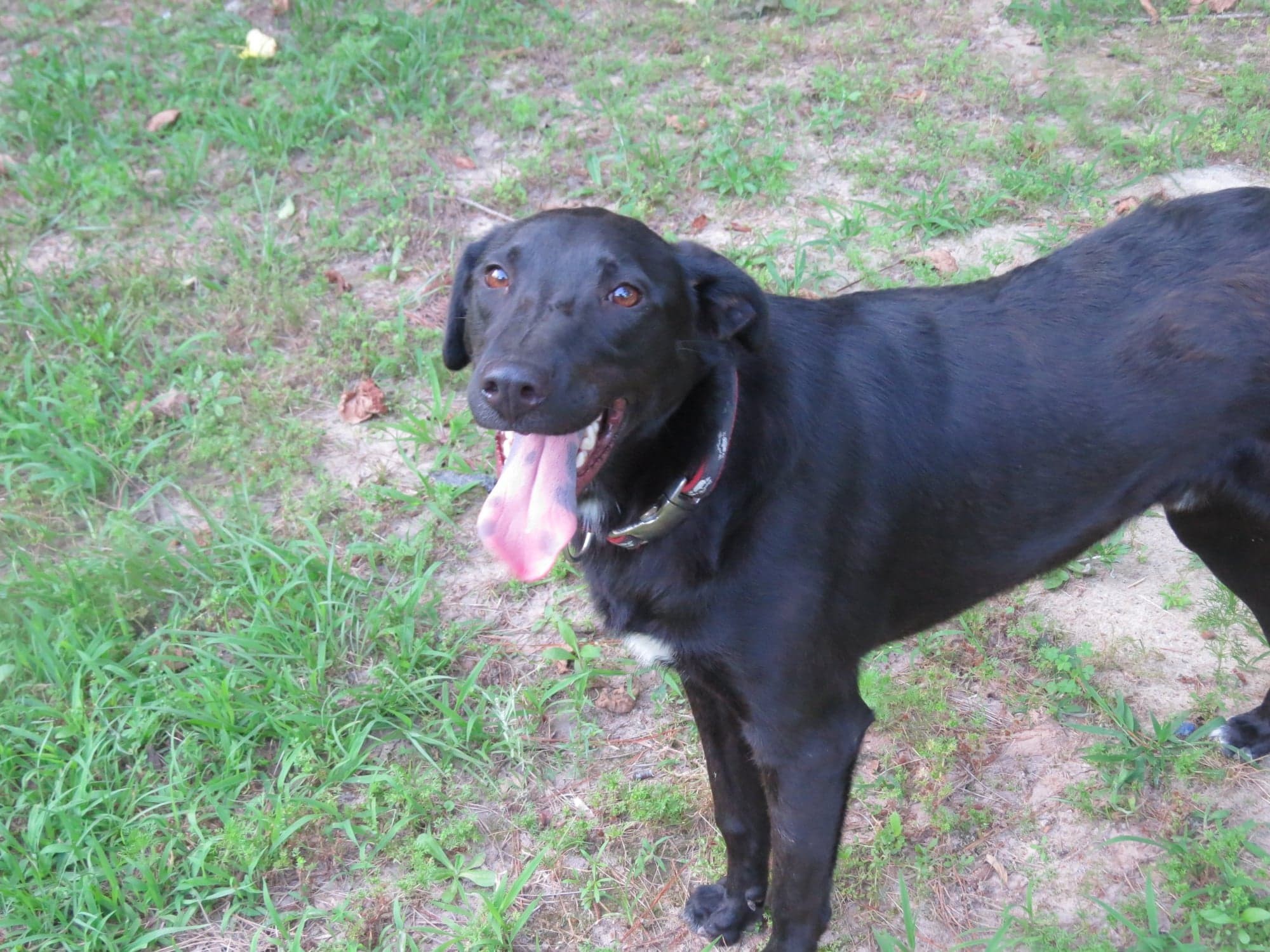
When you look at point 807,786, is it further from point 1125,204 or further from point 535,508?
point 1125,204

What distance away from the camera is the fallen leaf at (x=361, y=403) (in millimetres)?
4047

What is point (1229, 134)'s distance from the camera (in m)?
4.57

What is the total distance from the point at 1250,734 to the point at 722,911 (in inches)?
62.3

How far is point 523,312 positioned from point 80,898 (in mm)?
1994

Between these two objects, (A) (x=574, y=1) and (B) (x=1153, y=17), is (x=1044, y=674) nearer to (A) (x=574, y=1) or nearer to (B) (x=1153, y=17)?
(B) (x=1153, y=17)

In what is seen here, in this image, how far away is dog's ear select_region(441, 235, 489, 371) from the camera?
2465mm

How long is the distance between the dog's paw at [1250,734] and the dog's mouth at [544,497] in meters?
2.06

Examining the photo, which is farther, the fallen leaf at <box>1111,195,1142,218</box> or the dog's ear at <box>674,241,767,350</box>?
the fallen leaf at <box>1111,195,1142,218</box>

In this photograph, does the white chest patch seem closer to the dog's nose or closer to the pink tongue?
the pink tongue

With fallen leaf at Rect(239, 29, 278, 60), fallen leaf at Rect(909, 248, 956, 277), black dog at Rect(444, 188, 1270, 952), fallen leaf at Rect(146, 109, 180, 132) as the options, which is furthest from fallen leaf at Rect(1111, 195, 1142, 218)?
fallen leaf at Rect(146, 109, 180, 132)

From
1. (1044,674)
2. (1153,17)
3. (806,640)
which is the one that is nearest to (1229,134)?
(1153,17)

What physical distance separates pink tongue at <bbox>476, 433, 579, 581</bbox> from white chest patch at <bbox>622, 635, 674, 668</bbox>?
282 mm

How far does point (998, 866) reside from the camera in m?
2.72

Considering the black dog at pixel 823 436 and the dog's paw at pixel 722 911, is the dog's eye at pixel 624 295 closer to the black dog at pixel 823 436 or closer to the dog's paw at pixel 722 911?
the black dog at pixel 823 436
